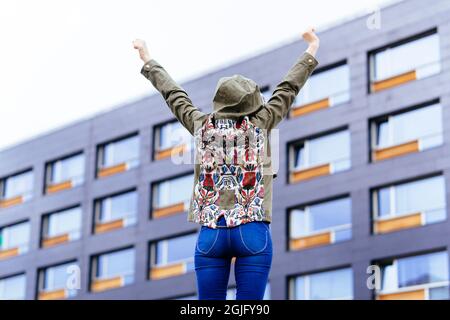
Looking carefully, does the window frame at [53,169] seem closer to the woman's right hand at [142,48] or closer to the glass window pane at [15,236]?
the glass window pane at [15,236]

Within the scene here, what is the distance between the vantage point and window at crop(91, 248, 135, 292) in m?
50.6

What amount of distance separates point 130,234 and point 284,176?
956cm

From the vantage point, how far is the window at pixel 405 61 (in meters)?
40.9

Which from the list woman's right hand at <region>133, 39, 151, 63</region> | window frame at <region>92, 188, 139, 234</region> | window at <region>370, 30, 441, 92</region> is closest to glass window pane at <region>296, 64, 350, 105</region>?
window at <region>370, 30, 441, 92</region>

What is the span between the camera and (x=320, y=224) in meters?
43.2

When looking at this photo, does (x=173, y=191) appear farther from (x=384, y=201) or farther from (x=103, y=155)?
(x=384, y=201)

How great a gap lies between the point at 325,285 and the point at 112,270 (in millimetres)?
13465

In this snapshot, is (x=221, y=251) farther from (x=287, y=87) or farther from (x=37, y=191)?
(x=37, y=191)

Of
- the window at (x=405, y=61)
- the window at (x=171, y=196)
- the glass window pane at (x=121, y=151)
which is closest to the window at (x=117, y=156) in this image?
the glass window pane at (x=121, y=151)

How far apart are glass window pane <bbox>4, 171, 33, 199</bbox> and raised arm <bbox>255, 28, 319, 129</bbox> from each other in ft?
171

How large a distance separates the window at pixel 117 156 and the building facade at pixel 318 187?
0.24 feet

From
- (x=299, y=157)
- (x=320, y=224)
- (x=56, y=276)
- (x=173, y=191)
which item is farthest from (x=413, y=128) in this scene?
(x=56, y=276)

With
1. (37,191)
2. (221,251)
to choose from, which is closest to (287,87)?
(221,251)

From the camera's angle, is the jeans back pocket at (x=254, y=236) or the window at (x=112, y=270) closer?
the jeans back pocket at (x=254, y=236)
